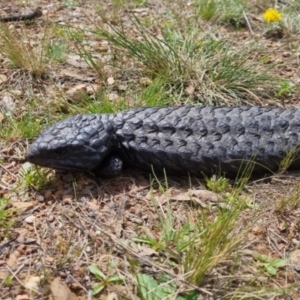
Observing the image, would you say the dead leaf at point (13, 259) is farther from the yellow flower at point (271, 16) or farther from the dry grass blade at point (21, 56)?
the yellow flower at point (271, 16)

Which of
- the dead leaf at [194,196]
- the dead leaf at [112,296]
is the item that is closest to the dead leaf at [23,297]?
the dead leaf at [112,296]

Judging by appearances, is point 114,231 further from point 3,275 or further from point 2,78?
point 2,78

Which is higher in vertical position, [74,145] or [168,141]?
[74,145]

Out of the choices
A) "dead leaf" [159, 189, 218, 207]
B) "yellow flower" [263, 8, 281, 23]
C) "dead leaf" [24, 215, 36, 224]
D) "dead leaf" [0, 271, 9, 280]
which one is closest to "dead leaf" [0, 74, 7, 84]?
"dead leaf" [24, 215, 36, 224]

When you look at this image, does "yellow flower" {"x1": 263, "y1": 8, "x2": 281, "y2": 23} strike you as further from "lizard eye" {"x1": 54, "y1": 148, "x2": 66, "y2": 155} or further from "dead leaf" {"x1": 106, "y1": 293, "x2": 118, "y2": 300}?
"dead leaf" {"x1": 106, "y1": 293, "x2": 118, "y2": 300}

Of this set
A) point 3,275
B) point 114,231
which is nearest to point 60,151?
point 114,231
